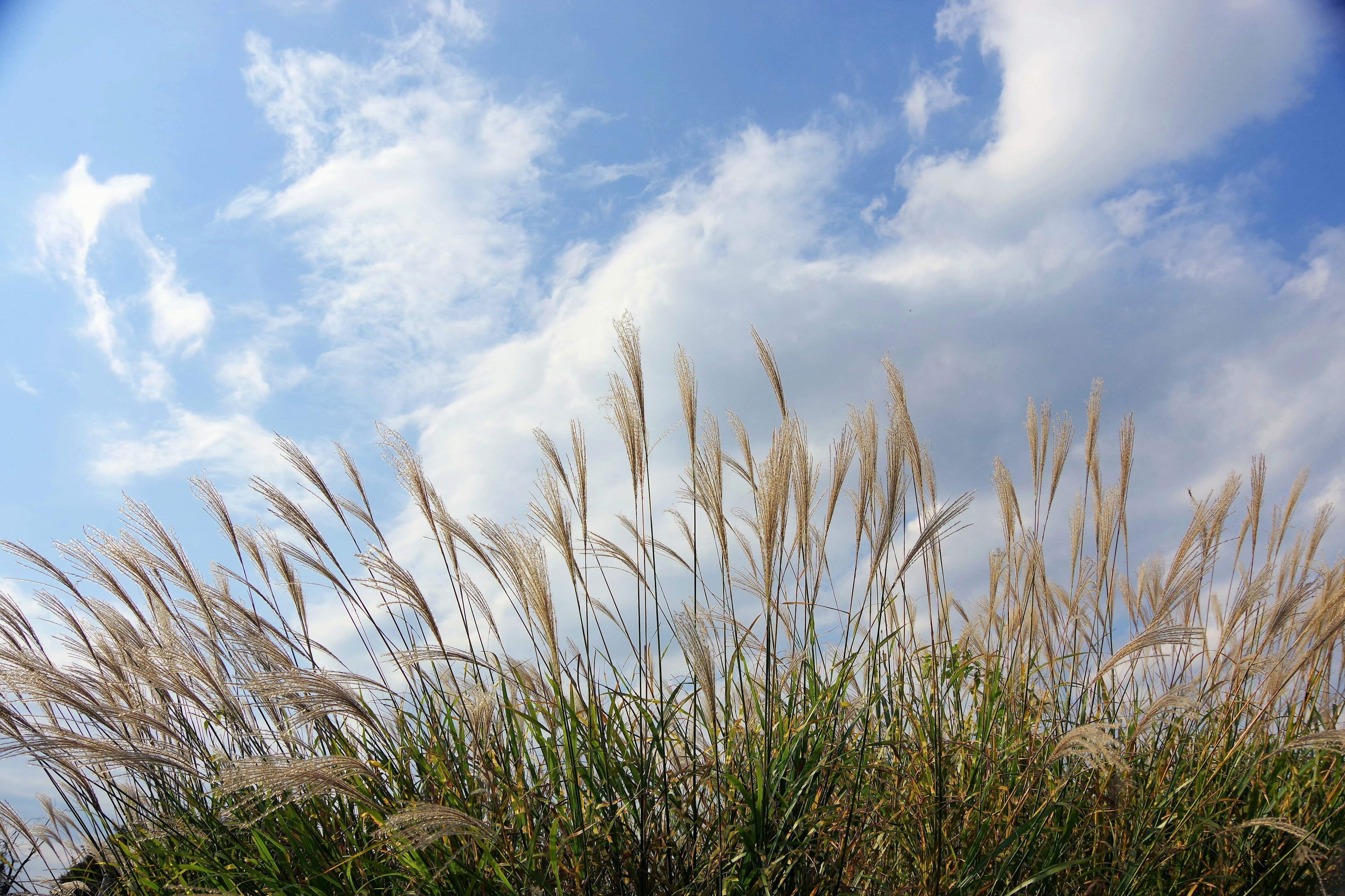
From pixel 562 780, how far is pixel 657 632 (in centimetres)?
51

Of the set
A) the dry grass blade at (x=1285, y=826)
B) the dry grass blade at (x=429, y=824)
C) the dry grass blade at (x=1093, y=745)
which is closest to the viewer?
the dry grass blade at (x=429, y=824)

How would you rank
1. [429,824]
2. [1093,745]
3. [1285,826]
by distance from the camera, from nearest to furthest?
[429,824] < [1093,745] < [1285,826]

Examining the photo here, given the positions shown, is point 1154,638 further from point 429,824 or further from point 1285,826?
point 429,824

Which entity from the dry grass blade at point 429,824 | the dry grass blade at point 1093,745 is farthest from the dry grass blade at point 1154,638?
the dry grass blade at point 429,824

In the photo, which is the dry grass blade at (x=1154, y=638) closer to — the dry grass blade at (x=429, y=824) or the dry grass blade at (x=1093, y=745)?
the dry grass blade at (x=1093, y=745)

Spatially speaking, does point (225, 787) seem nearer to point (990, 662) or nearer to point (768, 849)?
point (768, 849)

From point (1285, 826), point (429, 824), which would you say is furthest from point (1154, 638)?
point (429, 824)

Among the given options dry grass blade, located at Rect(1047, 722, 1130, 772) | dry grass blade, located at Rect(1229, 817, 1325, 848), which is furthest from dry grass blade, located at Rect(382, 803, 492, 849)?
dry grass blade, located at Rect(1229, 817, 1325, 848)

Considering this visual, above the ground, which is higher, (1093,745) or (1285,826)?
(1093,745)

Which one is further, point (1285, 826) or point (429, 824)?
point (1285, 826)

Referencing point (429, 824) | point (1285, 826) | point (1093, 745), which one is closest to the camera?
point (429, 824)

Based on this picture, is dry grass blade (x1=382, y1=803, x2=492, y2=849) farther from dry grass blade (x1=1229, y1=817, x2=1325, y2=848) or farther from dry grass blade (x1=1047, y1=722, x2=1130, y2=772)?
dry grass blade (x1=1229, y1=817, x2=1325, y2=848)

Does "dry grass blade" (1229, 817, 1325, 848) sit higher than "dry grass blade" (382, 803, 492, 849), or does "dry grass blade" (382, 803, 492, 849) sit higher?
"dry grass blade" (382, 803, 492, 849)

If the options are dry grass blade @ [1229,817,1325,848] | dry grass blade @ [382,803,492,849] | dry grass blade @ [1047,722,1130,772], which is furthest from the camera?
dry grass blade @ [1229,817,1325,848]
